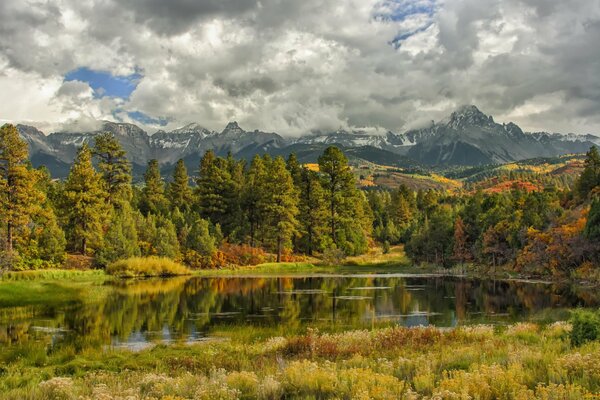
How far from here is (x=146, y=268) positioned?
206ft

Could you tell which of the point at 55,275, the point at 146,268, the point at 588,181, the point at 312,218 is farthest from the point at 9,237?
the point at 588,181

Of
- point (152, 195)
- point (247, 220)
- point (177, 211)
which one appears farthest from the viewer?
point (152, 195)

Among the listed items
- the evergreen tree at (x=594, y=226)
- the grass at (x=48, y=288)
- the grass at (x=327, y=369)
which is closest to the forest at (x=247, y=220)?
the evergreen tree at (x=594, y=226)

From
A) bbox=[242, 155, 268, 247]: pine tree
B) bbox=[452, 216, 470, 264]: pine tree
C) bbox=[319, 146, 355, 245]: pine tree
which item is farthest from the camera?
bbox=[319, 146, 355, 245]: pine tree

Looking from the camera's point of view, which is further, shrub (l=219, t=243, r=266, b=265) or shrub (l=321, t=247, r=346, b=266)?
shrub (l=321, t=247, r=346, b=266)

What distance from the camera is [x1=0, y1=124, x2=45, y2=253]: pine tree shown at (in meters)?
56.3

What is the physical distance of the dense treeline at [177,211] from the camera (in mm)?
57688

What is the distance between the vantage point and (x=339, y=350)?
17734 millimetres

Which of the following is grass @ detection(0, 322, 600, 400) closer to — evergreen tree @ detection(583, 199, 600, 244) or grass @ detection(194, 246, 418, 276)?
evergreen tree @ detection(583, 199, 600, 244)

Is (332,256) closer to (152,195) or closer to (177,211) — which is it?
(177,211)

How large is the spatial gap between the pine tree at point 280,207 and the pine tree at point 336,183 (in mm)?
10992

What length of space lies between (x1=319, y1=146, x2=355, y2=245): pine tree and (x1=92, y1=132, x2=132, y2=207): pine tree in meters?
34.8

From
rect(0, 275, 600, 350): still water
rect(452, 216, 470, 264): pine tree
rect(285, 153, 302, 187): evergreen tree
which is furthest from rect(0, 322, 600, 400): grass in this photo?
rect(285, 153, 302, 187): evergreen tree

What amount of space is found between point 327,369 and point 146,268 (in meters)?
53.3
